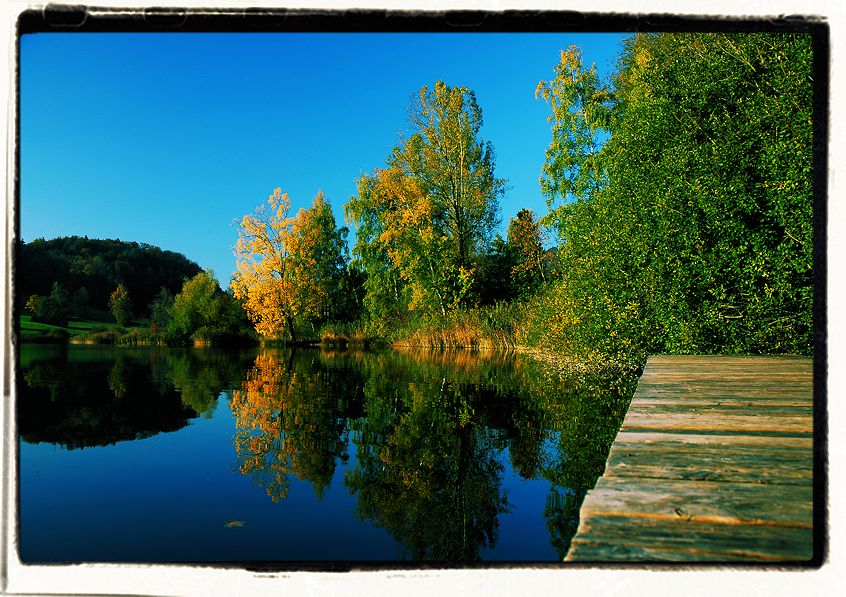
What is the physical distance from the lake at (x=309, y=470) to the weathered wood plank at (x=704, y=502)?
0.77 m

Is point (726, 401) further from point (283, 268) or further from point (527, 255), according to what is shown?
point (283, 268)

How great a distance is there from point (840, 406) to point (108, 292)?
46.4ft

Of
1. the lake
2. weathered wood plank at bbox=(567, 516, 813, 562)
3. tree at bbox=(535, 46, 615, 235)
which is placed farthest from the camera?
tree at bbox=(535, 46, 615, 235)

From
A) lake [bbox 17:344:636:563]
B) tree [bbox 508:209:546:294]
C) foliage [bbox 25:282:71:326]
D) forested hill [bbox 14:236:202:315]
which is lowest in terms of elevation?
lake [bbox 17:344:636:563]

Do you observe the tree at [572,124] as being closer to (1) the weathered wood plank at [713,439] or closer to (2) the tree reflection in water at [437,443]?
(2) the tree reflection in water at [437,443]

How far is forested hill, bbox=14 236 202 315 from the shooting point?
3719 millimetres

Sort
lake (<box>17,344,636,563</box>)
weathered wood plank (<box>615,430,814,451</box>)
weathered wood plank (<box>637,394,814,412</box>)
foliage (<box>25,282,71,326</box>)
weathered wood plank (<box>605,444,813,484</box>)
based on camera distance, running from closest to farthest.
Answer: weathered wood plank (<box>605,444,813,484</box>), weathered wood plank (<box>615,430,814,451</box>), weathered wood plank (<box>637,394,814,412</box>), lake (<box>17,344,636,563</box>), foliage (<box>25,282,71,326</box>)

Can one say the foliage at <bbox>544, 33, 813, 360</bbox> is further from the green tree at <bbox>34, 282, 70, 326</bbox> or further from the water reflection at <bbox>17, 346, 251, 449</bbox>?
the green tree at <bbox>34, 282, 70, 326</bbox>

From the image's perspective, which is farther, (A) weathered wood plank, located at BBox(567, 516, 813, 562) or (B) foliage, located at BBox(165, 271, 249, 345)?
(B) foliage, located at BBox(165, 271, 249, 345)

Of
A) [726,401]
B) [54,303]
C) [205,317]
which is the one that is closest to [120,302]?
[54,303]

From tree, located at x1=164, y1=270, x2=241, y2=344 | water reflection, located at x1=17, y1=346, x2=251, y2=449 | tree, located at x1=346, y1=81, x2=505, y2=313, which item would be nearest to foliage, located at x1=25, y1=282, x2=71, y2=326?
water reflection, located at x1=17, y1=346, x2=251, y2=449

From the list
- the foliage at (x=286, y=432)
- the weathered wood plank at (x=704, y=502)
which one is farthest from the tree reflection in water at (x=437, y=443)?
the weathered wood plank at (x=704, y=502)

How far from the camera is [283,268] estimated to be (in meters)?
28.6

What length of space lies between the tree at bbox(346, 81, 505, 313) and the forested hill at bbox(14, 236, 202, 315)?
32.2ft
